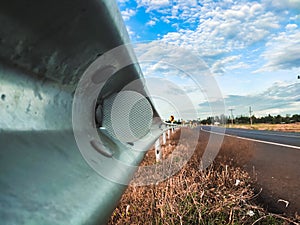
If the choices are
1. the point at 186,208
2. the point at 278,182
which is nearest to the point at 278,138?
the point at 278,182

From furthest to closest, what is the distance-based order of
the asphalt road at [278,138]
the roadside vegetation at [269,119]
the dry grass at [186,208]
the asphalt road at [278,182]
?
the roadside vegetation at [269,119] → the asphalt road at [278,138] → the asphalt road at [278,182] → the dry grass at [186,208]

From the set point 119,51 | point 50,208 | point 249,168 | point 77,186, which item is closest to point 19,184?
point 50,208

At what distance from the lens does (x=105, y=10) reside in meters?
0.80

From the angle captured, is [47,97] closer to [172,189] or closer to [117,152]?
[117,152]

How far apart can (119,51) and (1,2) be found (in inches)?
21.5

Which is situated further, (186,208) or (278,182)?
(278,182)

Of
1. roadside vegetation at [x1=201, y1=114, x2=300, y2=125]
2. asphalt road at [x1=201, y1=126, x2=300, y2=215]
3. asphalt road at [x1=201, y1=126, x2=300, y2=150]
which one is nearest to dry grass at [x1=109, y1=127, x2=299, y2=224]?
asphalt road at [x1=201, y1=126, x2=300, y2=215]

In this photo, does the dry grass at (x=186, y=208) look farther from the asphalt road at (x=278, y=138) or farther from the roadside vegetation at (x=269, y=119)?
the roadside vegetation at (x=269, y=119)

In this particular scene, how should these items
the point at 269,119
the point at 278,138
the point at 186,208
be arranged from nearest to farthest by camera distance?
the point at 186,208, the point at 278,138, the point at 269,119

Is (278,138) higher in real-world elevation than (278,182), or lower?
lower

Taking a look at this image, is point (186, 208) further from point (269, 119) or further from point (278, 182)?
point (269, 119)

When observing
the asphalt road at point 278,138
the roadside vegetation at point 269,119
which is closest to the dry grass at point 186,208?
the asphalt road at point 278,138

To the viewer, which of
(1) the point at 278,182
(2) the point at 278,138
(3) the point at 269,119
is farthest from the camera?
(3) the point at 269,119

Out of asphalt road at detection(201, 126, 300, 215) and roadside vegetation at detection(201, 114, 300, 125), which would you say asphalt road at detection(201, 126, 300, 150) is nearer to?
asphalt road at detection(201, 126, 300, 215)
